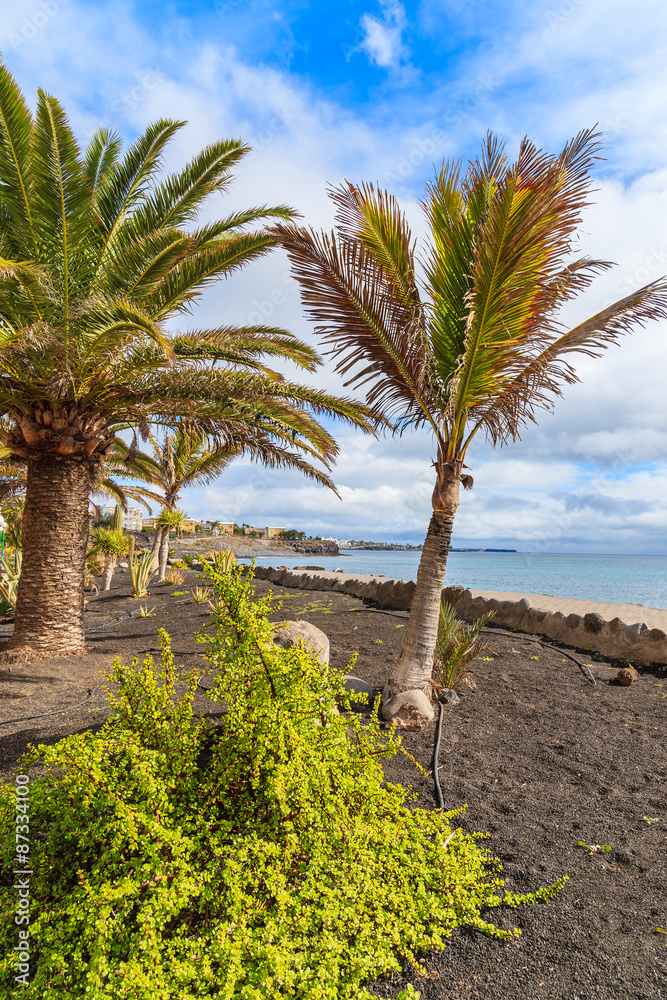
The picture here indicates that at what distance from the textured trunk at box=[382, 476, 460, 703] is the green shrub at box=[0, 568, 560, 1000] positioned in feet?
6.59

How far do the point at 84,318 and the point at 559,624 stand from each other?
7831 millimetres

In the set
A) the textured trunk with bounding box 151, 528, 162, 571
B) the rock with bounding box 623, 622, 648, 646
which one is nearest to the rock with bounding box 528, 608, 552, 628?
the rock with bounding box 623, 622, 648, 646

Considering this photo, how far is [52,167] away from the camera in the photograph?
218 inches

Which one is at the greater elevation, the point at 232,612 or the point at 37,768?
the point at 232,612

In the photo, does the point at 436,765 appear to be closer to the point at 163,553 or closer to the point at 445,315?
the point at 445,315

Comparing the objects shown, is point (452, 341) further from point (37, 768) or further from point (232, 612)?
point (37, 768)

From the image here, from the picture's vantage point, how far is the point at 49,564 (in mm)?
6453

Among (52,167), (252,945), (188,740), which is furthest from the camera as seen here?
(52,167)

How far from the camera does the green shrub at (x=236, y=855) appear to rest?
1.80m

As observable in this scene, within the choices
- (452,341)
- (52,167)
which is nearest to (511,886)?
(452,341)

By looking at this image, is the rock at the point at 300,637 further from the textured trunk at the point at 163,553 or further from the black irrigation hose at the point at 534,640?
the textured trunk at the point at 163,553

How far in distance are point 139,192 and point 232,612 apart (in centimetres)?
650

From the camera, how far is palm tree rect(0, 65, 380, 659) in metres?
5.56

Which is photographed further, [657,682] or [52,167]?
[657,682]
